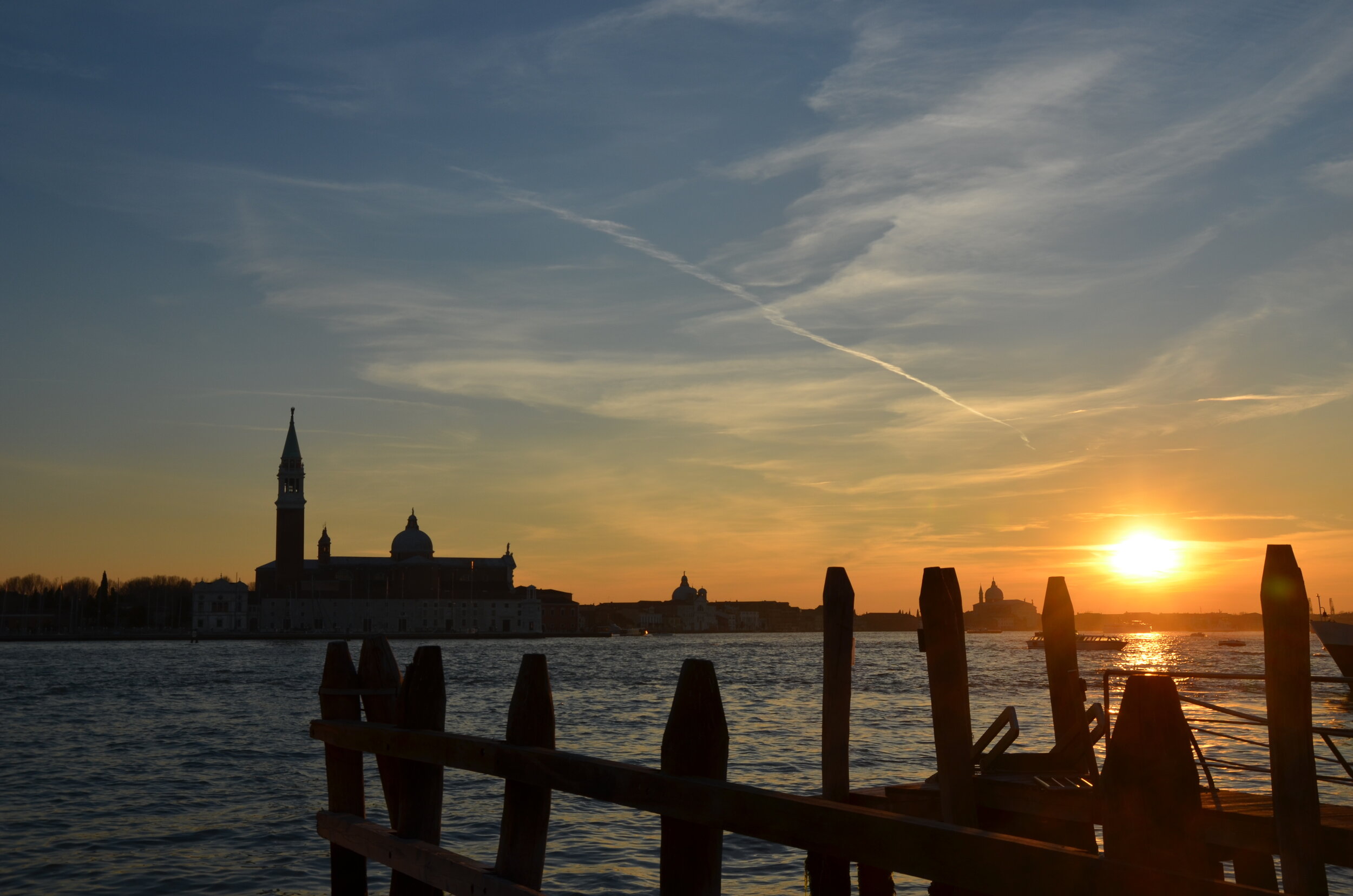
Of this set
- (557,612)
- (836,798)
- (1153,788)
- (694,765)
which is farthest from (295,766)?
(557,612)

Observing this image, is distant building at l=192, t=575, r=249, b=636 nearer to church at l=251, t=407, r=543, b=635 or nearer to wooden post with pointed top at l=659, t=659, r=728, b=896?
church at l=251, t=407, r=543, b=635

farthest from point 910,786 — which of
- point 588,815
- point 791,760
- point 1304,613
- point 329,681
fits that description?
point 791,760

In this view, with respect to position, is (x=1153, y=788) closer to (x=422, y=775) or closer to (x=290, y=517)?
(x=422, y=775)

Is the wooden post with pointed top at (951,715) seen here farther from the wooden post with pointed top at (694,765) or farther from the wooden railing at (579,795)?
the wooden post with pointed top at (694,765)

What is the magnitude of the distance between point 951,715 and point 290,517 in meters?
132

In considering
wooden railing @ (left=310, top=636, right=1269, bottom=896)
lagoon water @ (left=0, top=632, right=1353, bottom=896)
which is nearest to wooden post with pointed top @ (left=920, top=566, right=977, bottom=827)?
wooden railing @ (left=310, top=636, right=1269, bottom=896)

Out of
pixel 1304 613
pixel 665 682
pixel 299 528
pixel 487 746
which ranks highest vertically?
pixel 299 528

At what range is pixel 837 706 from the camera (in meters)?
8.48

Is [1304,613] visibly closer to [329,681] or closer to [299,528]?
[329,681]

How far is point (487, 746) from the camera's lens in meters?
4.45

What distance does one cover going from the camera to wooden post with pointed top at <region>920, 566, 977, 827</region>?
6434mm

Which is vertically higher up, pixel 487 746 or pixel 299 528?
pixel 299 528

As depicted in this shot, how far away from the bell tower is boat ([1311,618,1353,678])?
368 ft

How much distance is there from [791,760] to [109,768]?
496 inches
